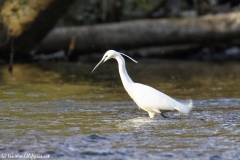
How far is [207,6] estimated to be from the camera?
2450 cm

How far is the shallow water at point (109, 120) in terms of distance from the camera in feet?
19.9

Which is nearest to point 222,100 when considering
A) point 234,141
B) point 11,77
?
point 234,141

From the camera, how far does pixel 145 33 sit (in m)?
19.3

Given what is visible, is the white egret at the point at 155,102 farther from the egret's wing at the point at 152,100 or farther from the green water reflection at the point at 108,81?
the green water reflection at the point at 108,81

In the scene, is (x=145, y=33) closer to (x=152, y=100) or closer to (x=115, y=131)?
(x=152, y=100)

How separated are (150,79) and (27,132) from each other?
7.46 m

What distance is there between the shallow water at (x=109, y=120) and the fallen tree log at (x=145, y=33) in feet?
15.0

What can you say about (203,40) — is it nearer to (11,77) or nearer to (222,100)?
(11,77)

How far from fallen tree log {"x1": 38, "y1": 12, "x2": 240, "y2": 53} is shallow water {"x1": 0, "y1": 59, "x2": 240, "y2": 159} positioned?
4.56 m

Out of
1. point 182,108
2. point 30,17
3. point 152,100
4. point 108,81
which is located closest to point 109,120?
point 152,100

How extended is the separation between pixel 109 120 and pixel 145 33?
11.5 m

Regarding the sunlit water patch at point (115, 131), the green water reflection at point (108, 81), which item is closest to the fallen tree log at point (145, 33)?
the green water reflection at point (108, 81)

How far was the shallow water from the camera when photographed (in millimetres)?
6070

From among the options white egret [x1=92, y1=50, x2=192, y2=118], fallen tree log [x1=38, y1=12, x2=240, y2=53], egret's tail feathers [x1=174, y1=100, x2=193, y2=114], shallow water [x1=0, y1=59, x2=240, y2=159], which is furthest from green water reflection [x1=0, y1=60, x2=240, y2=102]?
egret's tail feathers [x1=174, y1=100, x2=193, y2=114]
